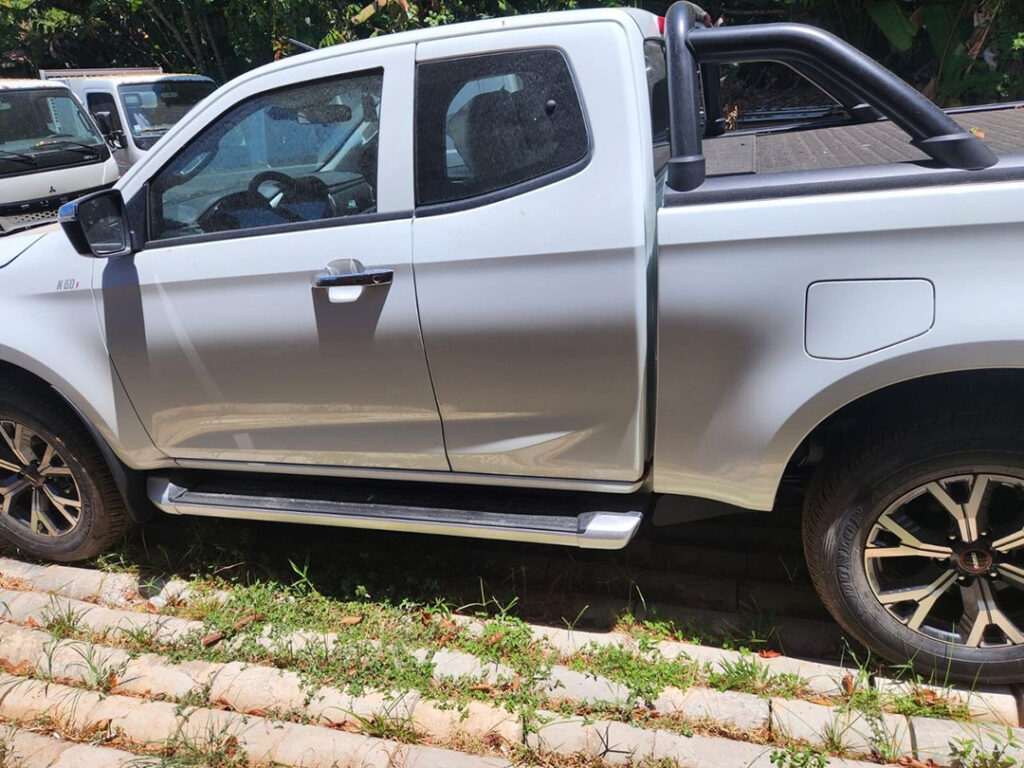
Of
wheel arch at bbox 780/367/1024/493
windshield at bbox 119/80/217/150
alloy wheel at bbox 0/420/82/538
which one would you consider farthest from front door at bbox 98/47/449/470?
windshield at bbox 119/80/217/150

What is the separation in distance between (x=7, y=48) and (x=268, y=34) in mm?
6365

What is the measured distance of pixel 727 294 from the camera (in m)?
2.33

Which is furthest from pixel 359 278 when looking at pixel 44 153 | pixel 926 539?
pixel 44 153

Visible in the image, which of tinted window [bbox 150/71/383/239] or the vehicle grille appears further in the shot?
the vehicle grille

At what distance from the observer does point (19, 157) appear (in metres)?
8.19

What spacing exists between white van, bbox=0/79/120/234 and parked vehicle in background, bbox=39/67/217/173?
890mm

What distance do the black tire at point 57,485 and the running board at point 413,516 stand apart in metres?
0.23

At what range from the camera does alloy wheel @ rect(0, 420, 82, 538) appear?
135 inches

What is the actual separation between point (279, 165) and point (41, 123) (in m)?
7.43

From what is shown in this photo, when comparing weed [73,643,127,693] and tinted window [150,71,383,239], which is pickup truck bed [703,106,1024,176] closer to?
tinted window [150,71,383,239]

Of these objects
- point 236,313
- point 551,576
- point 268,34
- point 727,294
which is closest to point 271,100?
point 236,313

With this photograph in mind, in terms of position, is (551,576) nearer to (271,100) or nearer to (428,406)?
(428,406)

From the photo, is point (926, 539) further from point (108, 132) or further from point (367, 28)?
point (367, 28)

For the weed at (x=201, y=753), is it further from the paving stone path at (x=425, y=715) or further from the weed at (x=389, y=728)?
the weed at (x=389, y=728)
